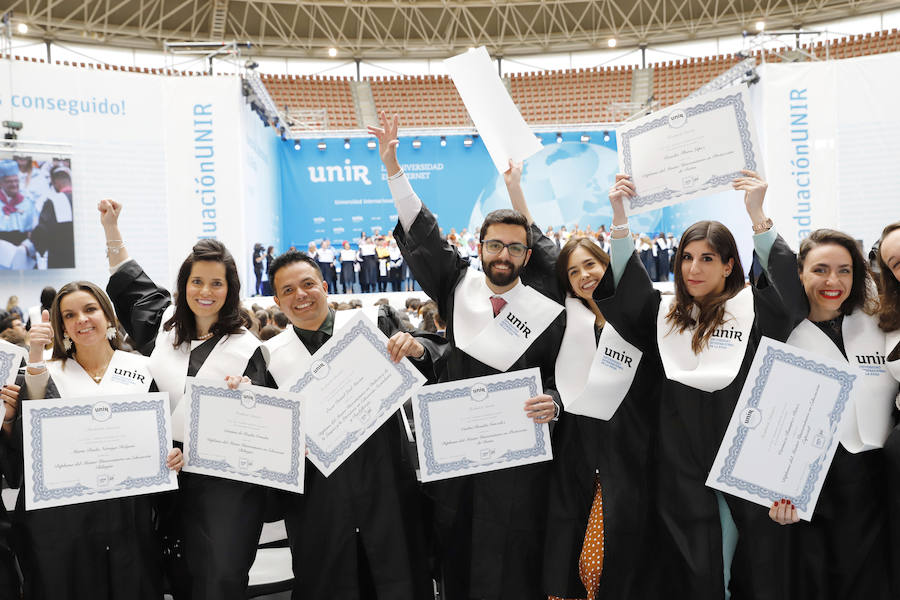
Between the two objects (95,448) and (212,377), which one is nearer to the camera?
(95,448)

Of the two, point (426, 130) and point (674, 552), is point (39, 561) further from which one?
point (426, 130)

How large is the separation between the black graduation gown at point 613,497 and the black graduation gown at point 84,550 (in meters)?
1.42

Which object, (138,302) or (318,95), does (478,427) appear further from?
(318,95)

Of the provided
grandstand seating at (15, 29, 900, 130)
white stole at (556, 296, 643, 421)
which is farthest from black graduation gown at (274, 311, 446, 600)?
grandstand seating at (15, 29, 900, 130)

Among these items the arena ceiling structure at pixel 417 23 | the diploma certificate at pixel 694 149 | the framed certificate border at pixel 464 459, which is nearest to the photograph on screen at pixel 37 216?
the arena ceiling structure at pixel 417 23

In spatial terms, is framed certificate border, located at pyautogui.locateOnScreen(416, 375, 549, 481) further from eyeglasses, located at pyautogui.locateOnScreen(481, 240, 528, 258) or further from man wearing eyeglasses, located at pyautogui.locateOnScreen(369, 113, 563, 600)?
eyeglasses, located at pyautogui.locateOnScreen(481, 240, 528, 258)

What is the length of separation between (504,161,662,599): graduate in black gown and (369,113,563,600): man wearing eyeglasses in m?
0.08

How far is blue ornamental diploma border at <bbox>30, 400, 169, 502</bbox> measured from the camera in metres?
2.30

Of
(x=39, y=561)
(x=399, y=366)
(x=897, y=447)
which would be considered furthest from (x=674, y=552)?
(x=39, y=561)

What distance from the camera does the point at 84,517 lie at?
239cm

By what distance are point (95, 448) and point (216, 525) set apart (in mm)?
478

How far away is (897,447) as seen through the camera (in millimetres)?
2227

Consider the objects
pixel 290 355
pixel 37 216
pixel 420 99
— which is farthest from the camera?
pixel 420 99

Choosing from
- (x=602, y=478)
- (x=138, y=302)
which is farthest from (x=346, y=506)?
(x=138, y=302)
